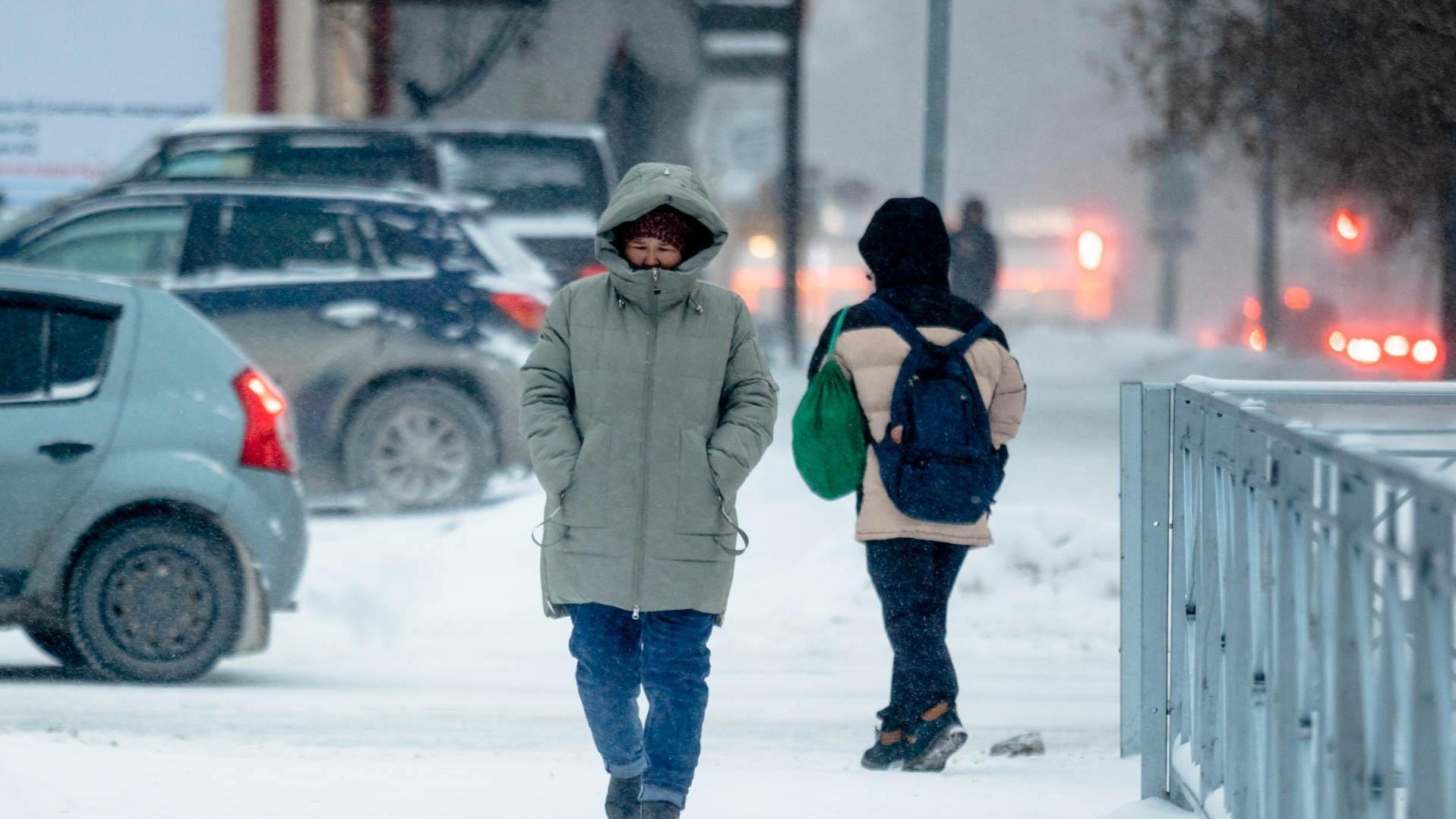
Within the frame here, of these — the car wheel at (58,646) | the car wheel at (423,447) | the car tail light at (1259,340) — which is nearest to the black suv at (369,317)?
the car wheel at (423,447)

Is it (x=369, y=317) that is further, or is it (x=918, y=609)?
(x=369, y=317)

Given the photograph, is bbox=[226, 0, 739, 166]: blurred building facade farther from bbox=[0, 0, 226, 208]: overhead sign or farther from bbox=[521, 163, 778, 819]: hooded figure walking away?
bbox=[521, 163, 778, 819]: hooded figure walking away

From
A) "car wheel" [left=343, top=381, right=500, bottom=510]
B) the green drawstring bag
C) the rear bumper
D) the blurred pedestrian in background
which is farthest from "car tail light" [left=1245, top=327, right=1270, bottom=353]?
the green drawstring bag

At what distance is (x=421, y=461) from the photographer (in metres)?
11.1

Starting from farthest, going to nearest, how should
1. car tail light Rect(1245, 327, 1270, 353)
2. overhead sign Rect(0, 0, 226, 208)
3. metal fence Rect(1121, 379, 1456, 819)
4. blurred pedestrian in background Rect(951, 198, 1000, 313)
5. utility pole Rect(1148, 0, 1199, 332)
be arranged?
car tail light Rect(1245, 327, 1270, 353)
utility pole Rect(1148, 0, 1199, 332)
overhead sign Rect(0, 0, 226, 208)
blurred pedestrian in background Rect(951, 198, 1000, 313)
metal fence Rect(1121, 379, 1456, 819)

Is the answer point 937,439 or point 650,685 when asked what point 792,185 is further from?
point 650,685

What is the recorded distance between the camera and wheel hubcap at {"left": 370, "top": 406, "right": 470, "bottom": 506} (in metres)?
11.1

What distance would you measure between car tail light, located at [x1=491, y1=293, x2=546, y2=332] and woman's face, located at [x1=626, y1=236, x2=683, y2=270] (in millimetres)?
6644

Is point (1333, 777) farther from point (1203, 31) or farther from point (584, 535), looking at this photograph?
point (1203, 31)

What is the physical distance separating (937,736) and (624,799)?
4.29 ft

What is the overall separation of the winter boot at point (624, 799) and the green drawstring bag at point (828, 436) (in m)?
1.15

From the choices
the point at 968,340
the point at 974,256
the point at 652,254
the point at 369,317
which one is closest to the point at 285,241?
the point at 369,317

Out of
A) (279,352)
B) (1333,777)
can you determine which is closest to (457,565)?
(279,352)

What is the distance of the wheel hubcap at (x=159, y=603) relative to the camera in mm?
6977
